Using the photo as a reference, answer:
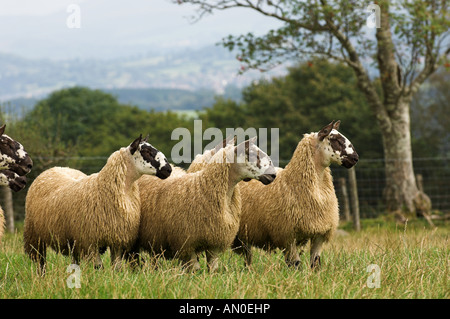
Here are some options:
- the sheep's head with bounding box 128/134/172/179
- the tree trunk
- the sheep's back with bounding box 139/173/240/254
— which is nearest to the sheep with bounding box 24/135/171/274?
the sheep's head with bounding box 128/134/172/179

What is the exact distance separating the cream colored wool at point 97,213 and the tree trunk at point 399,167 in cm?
1023

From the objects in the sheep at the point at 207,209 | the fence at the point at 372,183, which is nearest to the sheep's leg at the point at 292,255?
the sheep at the point at 207,209

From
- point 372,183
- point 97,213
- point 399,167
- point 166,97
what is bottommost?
point 372,183

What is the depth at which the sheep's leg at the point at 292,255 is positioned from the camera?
22.1ft

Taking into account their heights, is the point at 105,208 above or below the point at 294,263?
above

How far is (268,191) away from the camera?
23.0ft

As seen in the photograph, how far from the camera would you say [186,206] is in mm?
6363

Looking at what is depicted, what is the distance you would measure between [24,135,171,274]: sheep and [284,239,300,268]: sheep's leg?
1691 mm

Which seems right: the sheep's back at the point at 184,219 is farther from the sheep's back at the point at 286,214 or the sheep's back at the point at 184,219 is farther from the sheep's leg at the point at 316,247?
the sheep's leg at the point at 316,247

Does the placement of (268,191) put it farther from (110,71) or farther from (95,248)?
(110,71)

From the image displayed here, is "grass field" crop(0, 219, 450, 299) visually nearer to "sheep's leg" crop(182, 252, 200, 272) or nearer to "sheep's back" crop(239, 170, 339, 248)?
"sheep's leg" crop(182, 252, 200, 272)

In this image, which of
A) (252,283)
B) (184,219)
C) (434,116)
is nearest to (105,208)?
(184,219)

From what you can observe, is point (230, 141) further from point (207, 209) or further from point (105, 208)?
point (105, 208)

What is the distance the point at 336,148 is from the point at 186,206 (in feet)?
5.94
